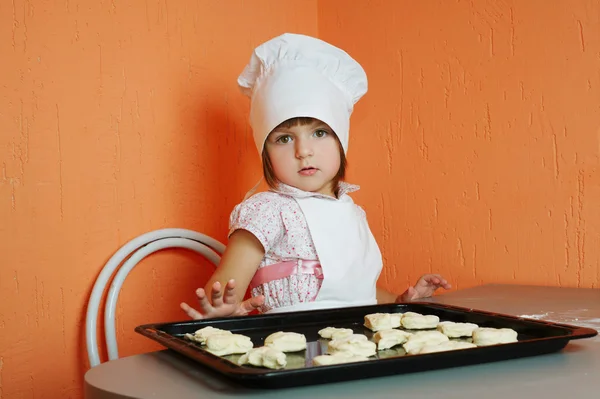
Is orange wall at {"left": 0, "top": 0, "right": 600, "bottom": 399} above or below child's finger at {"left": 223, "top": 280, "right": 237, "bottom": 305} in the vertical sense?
above

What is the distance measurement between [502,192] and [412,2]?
1.72 feet

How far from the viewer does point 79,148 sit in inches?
43.7

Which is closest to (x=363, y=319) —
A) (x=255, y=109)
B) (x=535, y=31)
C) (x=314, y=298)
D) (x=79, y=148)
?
(x=314, y=298)

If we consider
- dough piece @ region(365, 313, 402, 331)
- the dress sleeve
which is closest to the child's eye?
the dress sleeve

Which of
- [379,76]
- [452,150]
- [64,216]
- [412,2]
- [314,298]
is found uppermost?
[412,2]

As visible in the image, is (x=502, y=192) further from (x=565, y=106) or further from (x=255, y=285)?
(x=255, y=285)

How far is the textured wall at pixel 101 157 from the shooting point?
1.03 metres

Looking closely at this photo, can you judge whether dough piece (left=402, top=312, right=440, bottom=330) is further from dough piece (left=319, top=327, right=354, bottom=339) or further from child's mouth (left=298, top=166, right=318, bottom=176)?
child's mouth (left=298, top=166, right=318, bottom=176)

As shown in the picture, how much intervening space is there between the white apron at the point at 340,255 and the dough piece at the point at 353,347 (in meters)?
0.42

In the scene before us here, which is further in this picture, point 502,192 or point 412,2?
point 412,2

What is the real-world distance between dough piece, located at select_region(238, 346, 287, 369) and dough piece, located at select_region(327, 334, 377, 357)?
0.20 feet

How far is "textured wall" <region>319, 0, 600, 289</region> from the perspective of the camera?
1169 millimetres

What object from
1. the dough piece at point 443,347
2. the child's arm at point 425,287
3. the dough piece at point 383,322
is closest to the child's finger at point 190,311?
the dough piece at point 383,322

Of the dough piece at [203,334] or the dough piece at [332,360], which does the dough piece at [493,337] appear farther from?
the dough piece at [203,334]
